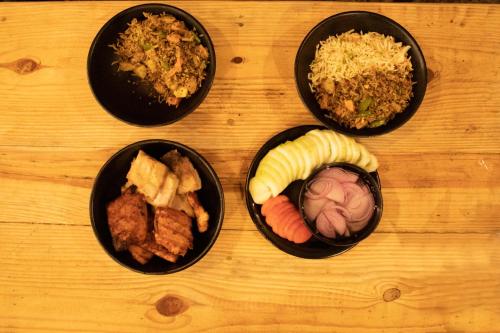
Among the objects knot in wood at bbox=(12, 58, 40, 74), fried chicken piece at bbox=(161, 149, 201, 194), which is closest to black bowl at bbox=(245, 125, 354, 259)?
fried chicken piece at bbox=(161, 149, 201, 194)

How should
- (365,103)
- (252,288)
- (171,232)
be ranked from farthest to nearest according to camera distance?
(252,288), (365,103), (171,232)

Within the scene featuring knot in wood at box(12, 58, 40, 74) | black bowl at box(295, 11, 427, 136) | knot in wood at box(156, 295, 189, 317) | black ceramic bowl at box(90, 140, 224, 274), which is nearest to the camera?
black ceramic bowl at box(90, 140, 224, 274)

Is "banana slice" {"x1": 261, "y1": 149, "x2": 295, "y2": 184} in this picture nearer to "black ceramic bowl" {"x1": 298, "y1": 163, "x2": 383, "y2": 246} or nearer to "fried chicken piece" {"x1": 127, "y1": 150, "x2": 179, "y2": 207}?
"black ceramic bowl" {"x1": 298, "y1": 163, "x2": 383, "y2": 246}

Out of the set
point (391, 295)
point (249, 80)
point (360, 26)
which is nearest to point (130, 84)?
point (249, 80)

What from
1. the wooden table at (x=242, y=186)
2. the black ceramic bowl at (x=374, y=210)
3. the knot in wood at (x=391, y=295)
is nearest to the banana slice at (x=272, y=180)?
the black ceramic bowl at (x=374, y=210)

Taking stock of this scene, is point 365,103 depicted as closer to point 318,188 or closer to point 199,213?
point 318,188

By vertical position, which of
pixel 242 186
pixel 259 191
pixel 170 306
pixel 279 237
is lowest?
pixel 170 306
